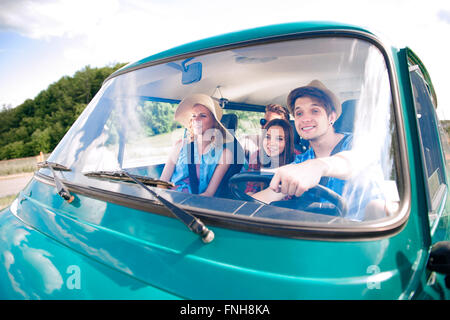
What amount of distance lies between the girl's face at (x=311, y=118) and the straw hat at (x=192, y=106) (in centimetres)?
71

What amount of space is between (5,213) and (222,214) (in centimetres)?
151

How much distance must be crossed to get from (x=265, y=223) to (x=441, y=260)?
0.58 metres

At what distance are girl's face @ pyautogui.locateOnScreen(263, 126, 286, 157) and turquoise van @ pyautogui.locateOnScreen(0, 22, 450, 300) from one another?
1.03 ft

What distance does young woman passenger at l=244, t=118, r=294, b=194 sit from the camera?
1779 millimetres

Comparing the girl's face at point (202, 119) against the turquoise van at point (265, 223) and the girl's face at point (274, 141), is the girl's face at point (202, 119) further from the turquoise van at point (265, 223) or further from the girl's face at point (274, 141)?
the turquoise van at point (265, 223)

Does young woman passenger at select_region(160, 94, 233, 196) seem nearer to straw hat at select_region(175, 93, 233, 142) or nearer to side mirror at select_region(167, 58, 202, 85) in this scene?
straw hat at select_region(175, 93, 233, 142)

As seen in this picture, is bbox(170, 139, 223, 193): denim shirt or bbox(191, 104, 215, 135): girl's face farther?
bbox(191, 104, 215, 135): girl's face

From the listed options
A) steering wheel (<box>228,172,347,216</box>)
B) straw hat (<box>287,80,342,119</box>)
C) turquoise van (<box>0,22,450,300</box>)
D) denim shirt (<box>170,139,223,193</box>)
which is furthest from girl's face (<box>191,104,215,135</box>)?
steering wheel (<box>228,172,347,216</box>)

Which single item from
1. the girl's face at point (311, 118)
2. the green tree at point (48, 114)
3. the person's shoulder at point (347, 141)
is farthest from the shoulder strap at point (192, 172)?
the green tree at point (48, 114)

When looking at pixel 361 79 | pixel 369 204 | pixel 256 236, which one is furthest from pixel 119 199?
pixel 361 79

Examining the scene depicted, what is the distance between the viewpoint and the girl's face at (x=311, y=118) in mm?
1539

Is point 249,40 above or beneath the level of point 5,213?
above
